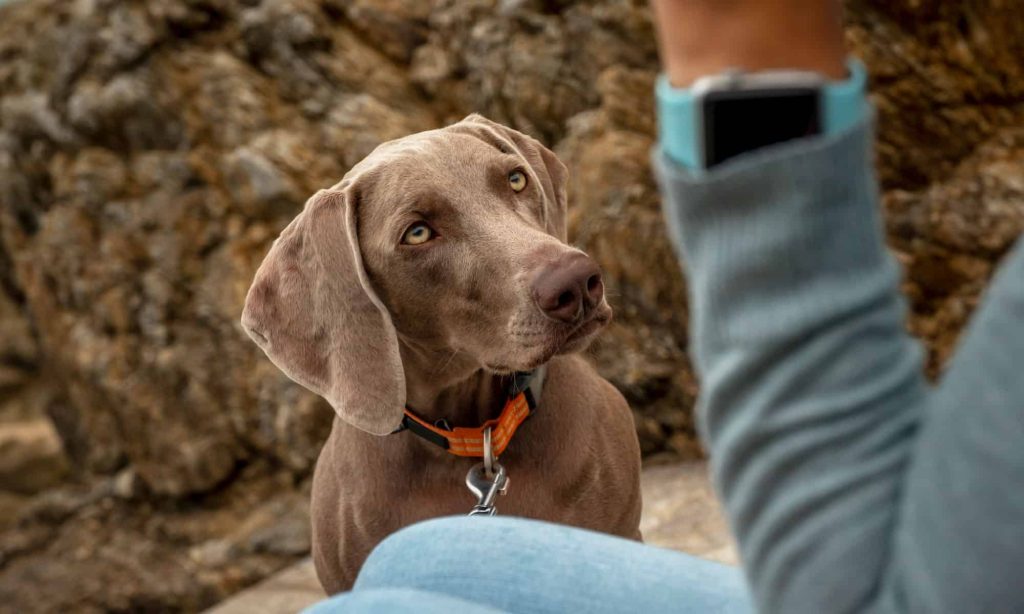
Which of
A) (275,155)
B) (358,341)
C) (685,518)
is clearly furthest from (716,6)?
(275,155)

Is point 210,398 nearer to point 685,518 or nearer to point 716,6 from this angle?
point 685,518

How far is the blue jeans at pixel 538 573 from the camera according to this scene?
1079 mm

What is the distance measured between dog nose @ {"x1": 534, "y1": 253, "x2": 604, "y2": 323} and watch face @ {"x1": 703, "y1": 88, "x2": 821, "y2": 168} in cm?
117

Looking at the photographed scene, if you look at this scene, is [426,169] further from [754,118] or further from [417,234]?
[754,118]

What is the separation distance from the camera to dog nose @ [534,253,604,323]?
5.77 ft

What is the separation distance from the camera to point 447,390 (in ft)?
6.74

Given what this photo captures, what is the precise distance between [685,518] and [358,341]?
1623mm

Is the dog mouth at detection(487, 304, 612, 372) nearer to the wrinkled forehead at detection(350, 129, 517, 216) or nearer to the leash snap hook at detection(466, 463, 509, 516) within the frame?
the leash snap hook at detection(466, 463, 509, 516)

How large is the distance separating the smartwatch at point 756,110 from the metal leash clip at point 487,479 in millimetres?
1335

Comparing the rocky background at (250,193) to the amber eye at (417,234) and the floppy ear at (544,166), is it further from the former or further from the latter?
the amber eye at (417,234)

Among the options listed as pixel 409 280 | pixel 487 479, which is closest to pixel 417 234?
pixel 409 280

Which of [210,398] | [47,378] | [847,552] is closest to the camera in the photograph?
[847,552]

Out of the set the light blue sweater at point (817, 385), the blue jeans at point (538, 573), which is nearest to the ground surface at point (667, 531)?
the blue jeans at point (538, 573)

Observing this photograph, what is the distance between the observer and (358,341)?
75.0 inches
